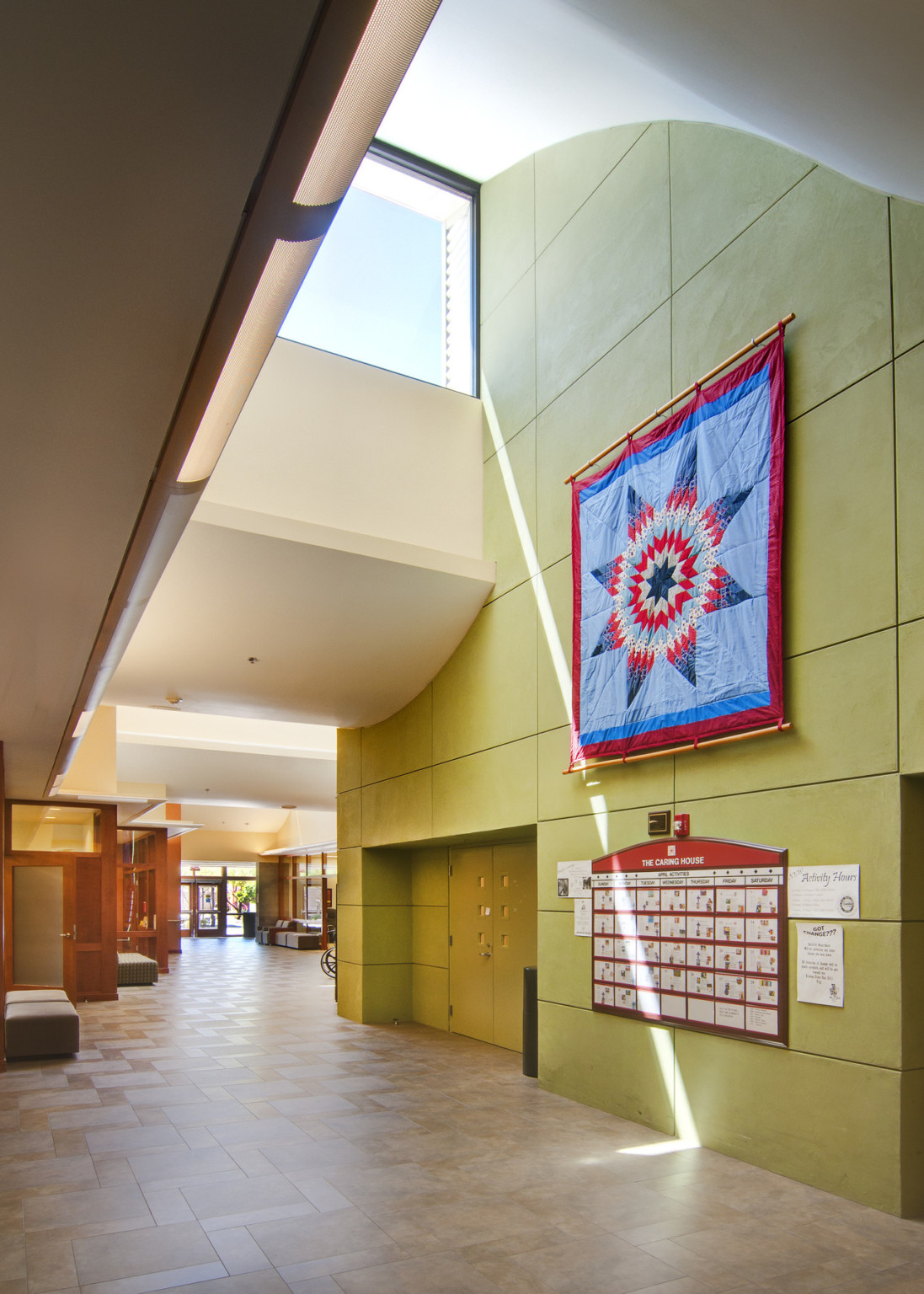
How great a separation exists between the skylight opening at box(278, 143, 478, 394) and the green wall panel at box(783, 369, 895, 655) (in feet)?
17.8

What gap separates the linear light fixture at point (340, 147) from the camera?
1743mm

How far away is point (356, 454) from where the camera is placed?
380 inches

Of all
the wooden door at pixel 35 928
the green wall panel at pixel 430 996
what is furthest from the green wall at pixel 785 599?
the wooden door at pixel 35 928

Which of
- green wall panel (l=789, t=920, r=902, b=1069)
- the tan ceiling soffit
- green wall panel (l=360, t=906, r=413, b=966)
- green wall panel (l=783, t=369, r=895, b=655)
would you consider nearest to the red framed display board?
green wall panel (l=789, t=920, r=902, b=1069)

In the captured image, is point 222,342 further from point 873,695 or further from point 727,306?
point 727,306

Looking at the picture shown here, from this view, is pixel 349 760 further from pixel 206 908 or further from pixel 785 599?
pixel 206 908

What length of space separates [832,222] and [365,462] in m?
4.97

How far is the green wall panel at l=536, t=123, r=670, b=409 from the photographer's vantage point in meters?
7.91

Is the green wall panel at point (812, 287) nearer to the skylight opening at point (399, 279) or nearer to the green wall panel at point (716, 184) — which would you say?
the green wall panel at point (716, 184)

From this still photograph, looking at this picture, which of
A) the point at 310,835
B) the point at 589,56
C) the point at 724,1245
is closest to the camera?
the point at 724,1245

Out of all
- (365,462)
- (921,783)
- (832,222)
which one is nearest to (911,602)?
(921,783)

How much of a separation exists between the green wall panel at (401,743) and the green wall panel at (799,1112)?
5.34 m

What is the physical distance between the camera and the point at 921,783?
17.6 ft

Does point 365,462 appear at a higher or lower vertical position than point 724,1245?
higher
